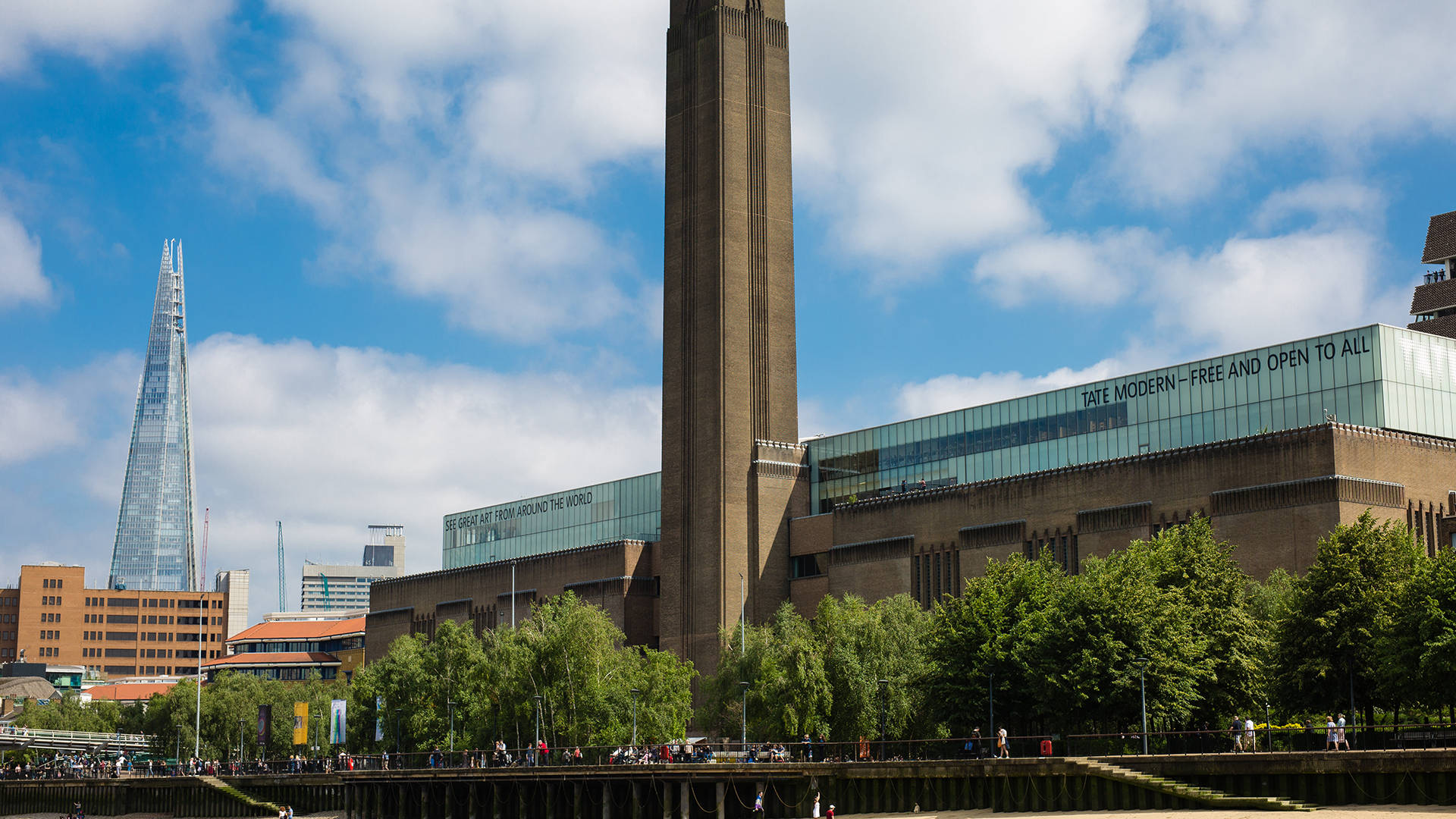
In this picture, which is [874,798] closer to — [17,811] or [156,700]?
[17,811]

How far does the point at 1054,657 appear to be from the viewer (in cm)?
6975

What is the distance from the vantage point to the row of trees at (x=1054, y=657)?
6475 cm

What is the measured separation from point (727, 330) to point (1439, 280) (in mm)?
83653

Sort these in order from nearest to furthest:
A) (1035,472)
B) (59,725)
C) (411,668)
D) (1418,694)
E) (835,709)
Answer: (1418,694) → (835,709) → (1035,472) → (411,668) → (59,725)

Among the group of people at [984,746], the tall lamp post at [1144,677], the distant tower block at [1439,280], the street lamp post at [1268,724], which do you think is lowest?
the group of people at [984,746]

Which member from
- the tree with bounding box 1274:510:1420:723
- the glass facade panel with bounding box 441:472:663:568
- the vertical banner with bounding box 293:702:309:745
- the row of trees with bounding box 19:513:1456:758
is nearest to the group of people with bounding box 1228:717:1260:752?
the row of trees with bounding box 19:513:1456:758

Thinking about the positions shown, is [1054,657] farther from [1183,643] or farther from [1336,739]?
[1336,739]

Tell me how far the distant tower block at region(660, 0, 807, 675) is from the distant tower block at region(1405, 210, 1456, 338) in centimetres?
7264

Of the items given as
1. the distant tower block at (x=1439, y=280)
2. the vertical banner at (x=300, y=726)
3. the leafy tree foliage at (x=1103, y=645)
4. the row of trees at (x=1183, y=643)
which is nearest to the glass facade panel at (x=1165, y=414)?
the row of trees at (x=1183, y=643)

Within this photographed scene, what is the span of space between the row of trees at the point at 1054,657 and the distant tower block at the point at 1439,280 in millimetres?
87832

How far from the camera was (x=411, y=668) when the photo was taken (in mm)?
120562

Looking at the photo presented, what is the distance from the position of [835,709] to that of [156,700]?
330 feet

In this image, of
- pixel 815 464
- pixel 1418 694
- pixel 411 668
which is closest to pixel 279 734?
pixel 411 668

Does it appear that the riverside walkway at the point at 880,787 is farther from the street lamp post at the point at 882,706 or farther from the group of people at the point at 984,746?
the street lamp post at the point at 882,706
